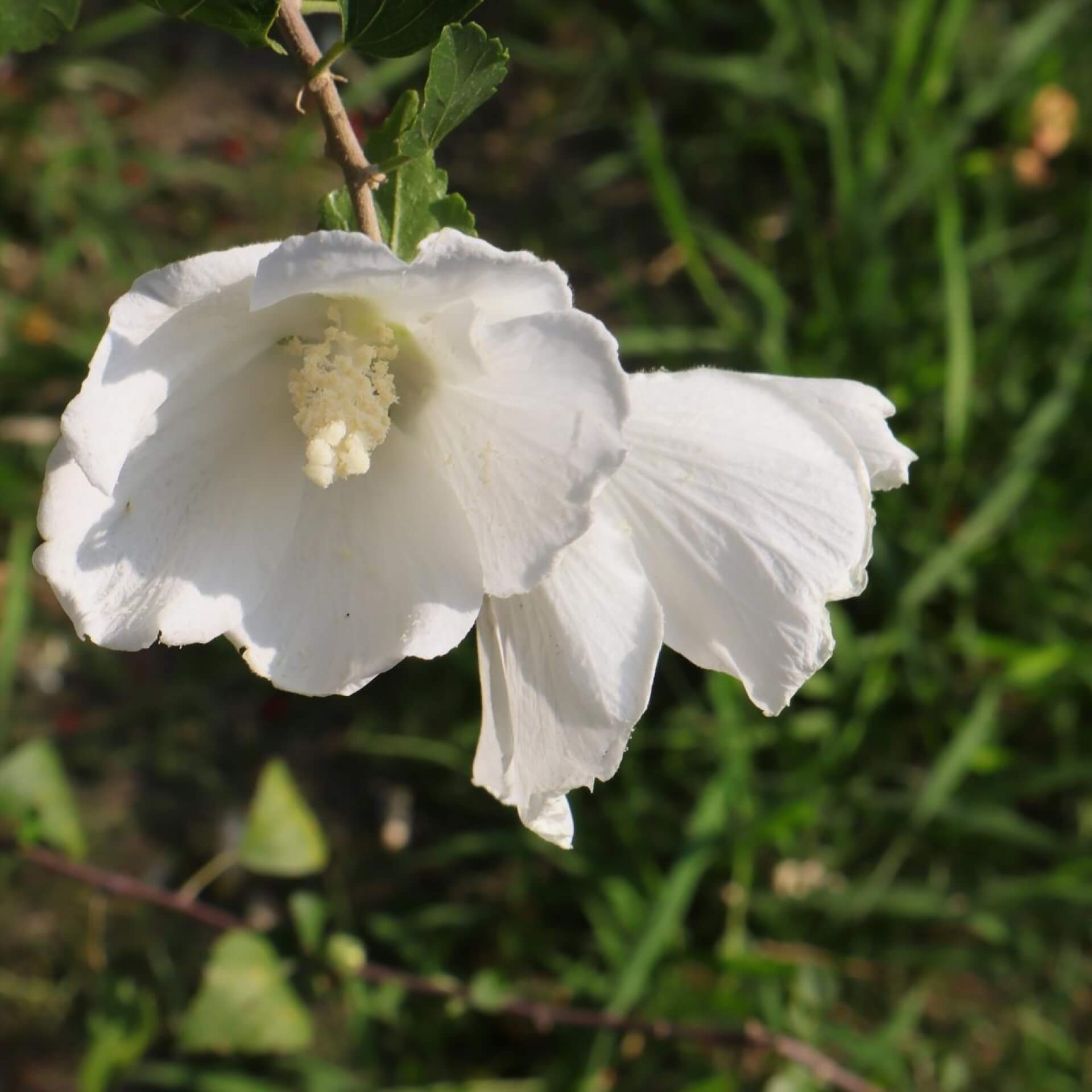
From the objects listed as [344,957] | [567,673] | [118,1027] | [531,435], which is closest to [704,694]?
[344,957]

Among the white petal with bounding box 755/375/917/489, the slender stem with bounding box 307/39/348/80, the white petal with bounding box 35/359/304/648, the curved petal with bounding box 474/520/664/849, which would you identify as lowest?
the curved petal with bounding box 474/520/664/849

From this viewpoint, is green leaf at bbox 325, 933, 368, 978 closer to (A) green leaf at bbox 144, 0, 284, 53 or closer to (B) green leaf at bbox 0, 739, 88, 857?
(B) green leaf at bbox 0, 739, 88, 857

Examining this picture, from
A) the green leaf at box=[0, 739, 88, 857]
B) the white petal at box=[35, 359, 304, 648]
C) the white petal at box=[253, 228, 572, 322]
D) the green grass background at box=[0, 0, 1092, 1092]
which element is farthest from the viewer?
the green grass background at box=[0, 0, 1092, 1092]

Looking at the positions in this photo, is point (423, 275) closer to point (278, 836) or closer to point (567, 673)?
point (567, 673)

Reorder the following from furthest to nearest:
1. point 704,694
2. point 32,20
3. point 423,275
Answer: point 704,694, point 32,20, point 423,275

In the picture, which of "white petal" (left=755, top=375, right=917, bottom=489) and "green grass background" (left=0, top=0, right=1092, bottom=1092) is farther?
"green grass background" (left=0, top=0, right=1092, bottom=1092)

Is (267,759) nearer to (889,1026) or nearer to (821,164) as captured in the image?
(889,1026)

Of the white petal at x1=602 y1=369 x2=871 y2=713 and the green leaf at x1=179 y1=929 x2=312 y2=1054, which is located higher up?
the white petal at x1=602 y1=369 x2=871 y2=713

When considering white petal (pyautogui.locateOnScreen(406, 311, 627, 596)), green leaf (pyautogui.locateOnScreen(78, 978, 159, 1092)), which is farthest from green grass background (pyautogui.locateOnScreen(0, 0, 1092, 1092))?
white petal (pyautogui.locateOnScreen(406, 311, 627, 596))
